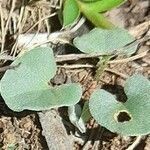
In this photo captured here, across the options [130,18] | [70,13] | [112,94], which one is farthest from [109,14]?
[112,94]

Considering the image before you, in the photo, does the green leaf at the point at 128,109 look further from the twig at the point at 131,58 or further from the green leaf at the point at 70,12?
the green leaf at the point at 70,12

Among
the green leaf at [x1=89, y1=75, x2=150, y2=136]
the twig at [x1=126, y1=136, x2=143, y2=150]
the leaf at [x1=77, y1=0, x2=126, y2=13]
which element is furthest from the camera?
the leaf at [x1=77, y1=0, x2=126, y2=13]

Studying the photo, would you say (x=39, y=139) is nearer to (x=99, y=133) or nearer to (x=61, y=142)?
(x=61, y=142)

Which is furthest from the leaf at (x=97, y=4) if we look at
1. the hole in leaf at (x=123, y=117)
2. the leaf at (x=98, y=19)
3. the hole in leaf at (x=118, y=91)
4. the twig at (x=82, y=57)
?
the hole in leaf at (x=123, y=117)

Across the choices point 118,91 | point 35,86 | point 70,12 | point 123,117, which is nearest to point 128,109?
point 123,117

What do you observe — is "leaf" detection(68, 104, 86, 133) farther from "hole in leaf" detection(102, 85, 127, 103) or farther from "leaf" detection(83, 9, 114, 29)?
"leaf" detection(83, 9, 114, 29)

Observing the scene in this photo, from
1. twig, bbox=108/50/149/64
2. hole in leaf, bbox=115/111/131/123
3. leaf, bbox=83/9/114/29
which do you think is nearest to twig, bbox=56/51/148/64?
twig, bbox=108/50/149/64

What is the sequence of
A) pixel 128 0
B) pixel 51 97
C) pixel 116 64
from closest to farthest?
pixel 51 97 → pixel 116 64 → pixel 128 0
